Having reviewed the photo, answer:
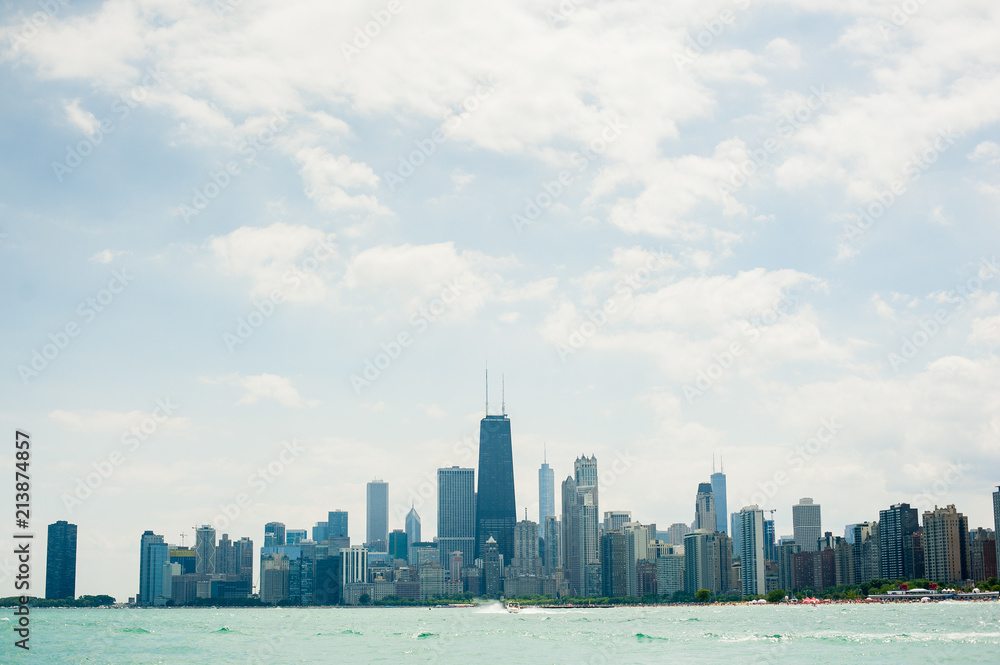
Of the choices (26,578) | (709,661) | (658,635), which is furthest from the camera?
(658,635)

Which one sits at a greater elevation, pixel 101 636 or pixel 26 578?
pixel 26 578

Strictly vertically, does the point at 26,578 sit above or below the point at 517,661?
above

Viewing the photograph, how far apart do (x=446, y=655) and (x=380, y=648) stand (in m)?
13.4

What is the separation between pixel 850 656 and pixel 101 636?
9022 centimetres

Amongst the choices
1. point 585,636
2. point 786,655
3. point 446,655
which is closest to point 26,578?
point 446,655

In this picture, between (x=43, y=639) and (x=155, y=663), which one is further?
(x=43, y=639)

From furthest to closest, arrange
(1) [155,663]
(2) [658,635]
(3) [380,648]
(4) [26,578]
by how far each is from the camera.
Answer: (2) [658,635] < (3) [380,648] < (1) [155,663] < (4) [26,578]

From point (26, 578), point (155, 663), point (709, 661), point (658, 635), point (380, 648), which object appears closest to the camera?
point (26, 578)

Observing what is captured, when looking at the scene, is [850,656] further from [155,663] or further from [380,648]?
[155,663]

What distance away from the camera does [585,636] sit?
105938 millimetres

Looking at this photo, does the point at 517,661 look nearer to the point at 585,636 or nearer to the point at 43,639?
the point at 585,636

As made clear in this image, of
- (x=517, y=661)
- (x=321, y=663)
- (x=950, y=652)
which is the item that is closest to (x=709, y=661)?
(x=517, y=661)

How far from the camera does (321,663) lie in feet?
248

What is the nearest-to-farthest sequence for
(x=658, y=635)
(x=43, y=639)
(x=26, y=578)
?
(x=26, y=578) → (x=658, y=635) → (x=43, y=639)
